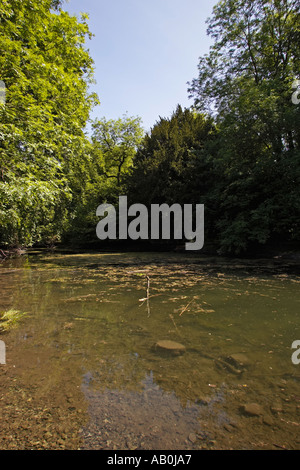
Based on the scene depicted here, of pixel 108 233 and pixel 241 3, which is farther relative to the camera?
pixel 108 233

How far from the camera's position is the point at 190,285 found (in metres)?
6.08

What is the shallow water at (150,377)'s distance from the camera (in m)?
1.56

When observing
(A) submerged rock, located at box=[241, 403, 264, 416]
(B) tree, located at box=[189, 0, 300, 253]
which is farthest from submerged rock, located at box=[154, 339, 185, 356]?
(B) tree, located at box=[189, 0, 300, 253]

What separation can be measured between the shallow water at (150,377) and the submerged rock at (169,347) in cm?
5

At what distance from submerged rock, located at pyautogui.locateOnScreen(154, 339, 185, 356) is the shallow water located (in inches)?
2.1

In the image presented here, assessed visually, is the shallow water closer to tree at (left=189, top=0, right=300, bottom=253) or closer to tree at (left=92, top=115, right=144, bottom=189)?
tree at (left=189, top=0, right=300, bottom=253)

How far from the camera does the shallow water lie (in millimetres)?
1561

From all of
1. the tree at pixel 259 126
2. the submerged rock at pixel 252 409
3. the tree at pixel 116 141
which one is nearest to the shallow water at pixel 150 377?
the submerged rock at pixel 252 409

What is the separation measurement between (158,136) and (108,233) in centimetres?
949

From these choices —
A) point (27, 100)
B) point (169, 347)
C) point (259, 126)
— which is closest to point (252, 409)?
point (169, 347)

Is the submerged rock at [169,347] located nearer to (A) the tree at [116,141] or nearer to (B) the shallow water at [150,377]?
(B) the shallow water at [150,377]

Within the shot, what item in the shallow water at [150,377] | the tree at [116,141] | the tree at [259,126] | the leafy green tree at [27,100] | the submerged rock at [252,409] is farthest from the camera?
the tree at [116,141]

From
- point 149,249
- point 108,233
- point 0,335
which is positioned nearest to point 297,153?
point 149,249
